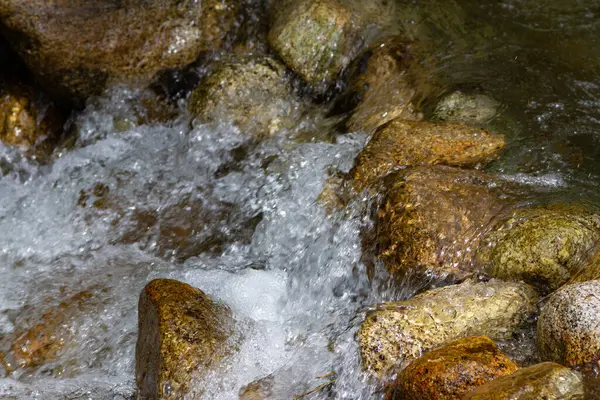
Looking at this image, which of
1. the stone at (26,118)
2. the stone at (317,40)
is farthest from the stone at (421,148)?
the stone at (26,118)

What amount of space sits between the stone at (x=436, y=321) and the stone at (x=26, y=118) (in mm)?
3660

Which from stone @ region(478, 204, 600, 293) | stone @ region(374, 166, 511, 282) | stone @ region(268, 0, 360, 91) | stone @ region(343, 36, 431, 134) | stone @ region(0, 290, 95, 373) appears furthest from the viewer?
stone @ region(268, 0, 360, 91)

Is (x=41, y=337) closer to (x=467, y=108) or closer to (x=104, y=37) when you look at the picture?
(x=104, y=37)

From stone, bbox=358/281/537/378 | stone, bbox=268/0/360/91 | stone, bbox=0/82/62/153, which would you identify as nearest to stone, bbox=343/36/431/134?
stone, bbox=268/0/360/91

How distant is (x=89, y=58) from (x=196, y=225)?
1.82m

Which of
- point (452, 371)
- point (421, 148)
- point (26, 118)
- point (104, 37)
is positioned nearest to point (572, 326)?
point (452, 371)

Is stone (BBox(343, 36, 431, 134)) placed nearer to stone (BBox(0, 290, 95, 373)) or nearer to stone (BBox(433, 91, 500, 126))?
stone (BBox(433, 91, 500, 126))

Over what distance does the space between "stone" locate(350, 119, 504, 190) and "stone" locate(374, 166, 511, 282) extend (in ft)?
0.83

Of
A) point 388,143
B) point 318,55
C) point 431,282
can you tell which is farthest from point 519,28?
point 431,282

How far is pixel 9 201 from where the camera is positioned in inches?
219

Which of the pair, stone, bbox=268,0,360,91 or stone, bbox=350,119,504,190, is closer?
stone, bbox=350,119,504,190

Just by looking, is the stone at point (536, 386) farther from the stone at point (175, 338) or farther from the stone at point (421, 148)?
the stone at point (421, 148)

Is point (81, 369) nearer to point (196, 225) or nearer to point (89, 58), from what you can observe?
point (196, 225)

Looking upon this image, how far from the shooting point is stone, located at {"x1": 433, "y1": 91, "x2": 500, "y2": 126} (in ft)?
16.4
